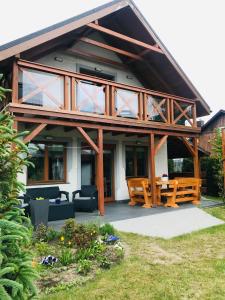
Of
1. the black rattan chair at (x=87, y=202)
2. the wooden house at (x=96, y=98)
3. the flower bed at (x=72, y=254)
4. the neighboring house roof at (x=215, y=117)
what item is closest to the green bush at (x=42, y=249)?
the flower bed at (x=72, y=254)

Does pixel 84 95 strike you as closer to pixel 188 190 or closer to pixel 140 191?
pixel 140 191

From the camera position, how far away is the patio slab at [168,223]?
652 centimetres

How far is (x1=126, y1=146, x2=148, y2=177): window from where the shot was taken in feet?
39.2

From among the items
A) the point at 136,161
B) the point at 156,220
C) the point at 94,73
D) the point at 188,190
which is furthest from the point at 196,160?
the point at 94,73

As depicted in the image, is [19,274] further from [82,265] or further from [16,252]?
[82,265]

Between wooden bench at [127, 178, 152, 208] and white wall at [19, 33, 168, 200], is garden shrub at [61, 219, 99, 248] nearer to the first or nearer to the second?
white wall at [19, 33, 168, 200]

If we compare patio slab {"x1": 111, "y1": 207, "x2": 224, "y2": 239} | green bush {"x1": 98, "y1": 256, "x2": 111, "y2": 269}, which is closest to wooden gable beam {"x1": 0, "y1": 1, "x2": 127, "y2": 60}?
patio slab {"x1": 111, "y1": 207, "x2": 224, "y2": 239}

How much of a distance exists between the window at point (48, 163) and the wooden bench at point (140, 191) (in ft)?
8.49

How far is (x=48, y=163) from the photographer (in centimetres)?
944

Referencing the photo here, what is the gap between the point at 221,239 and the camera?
5949 mm

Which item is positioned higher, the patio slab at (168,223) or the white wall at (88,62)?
the white wall at (88,62)

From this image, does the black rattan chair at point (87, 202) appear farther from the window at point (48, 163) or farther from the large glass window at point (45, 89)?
the large glass window at point (45, 89)

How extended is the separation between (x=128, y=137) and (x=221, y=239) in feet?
21.8

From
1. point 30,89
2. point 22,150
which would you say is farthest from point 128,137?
point 22,150
